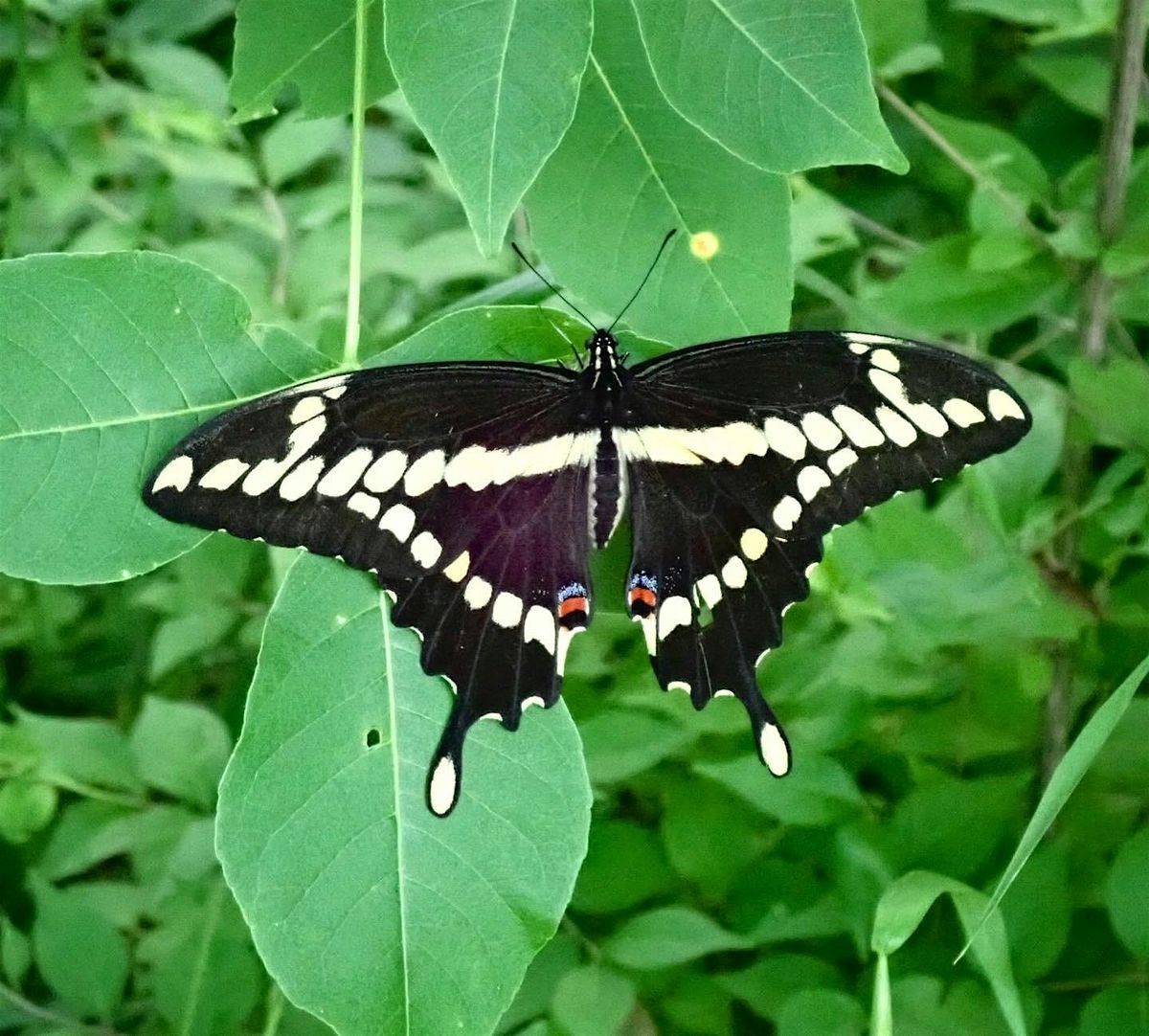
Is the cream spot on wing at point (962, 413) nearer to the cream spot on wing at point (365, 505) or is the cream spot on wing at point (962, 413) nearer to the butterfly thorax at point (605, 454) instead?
the butterfly thorax at point (605, 454)

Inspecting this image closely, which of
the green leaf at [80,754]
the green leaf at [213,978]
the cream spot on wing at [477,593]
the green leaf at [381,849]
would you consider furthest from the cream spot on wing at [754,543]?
the green leaf at [80,754]

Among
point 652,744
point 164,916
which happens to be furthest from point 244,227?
point 652,744

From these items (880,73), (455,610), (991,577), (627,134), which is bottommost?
(991,577)

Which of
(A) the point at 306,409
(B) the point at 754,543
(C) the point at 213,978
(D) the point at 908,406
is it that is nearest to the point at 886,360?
(D) the point at 908,406

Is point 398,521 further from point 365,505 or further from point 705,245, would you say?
point 705,245

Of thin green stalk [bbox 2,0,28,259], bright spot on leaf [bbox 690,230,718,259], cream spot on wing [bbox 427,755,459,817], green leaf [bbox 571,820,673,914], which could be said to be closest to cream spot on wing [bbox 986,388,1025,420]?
bright spot on leaf [bbox 690,230,718,259]

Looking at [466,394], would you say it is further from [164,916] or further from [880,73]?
[164,916]

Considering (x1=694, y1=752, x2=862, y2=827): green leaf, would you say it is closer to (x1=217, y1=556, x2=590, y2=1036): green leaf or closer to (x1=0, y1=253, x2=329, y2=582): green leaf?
(x1=217, y1=556, x2=590, y2=1036): green leaf
